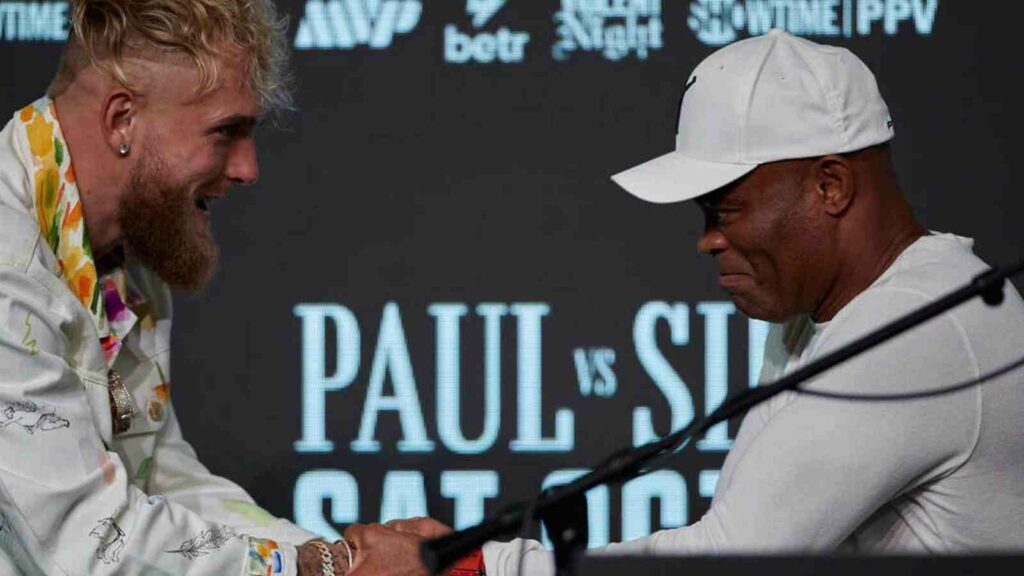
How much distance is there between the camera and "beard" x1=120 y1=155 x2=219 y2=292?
2.34 metres

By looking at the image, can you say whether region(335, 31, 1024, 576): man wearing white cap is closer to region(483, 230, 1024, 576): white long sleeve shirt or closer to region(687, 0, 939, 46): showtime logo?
region(483, 230, 1024, 576): white long sleeve shirt

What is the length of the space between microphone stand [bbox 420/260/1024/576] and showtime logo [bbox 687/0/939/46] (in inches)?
73.7

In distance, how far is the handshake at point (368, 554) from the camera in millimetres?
2312

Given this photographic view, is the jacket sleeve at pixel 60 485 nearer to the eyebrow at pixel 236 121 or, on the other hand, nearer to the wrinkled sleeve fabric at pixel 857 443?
the eyebrow at pixel 236 121

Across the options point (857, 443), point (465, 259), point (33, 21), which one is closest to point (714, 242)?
point (857, 443)

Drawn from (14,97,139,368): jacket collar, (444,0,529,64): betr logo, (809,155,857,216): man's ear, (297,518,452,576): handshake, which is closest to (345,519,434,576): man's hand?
(297,518,452,576): handshake

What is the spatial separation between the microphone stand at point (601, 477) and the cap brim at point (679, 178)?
1.58 feet

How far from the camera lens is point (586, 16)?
3316 millimetres

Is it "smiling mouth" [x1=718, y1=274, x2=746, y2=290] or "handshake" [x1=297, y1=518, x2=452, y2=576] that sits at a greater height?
"smiling mouth" [x1=718, y1=274, x2=746, y2=290]

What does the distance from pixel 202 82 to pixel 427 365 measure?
1163 mm

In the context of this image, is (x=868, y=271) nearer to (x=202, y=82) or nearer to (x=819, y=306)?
(x=819, y=306)

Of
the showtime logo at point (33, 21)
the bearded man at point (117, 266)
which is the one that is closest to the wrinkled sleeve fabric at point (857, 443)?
the bearded man at point (117, 266)

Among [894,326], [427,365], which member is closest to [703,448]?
[427,365]

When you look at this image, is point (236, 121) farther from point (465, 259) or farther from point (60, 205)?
point (465, 259)
